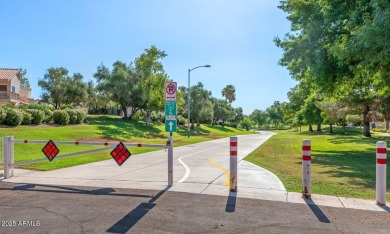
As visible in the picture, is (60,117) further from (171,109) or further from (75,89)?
(75,89)

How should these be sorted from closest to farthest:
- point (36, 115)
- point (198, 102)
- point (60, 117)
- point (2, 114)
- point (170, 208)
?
point (170, 208), point (2, 114), point (36, 115), point (60, 117), point (198, 102)

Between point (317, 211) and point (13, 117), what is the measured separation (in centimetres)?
2606

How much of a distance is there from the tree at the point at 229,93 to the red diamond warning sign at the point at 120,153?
4019 inches

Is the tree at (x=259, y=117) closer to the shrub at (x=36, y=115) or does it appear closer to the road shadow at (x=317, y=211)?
the shrub at (x=36, y=115)

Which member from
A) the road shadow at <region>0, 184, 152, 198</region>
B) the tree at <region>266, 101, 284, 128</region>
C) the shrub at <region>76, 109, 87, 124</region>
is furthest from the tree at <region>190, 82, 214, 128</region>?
the tree at <region>266, 101, 284, 128</region>

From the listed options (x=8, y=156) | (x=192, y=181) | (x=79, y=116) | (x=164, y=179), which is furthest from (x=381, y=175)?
(x=79, y=116)

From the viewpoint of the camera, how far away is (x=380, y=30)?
420 inches

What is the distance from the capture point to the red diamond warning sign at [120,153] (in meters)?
8.95

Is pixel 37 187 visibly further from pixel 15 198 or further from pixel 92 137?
pixel 92 137

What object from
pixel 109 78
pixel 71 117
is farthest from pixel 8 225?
pixel 109 78

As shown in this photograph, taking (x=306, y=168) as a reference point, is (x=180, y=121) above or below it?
above

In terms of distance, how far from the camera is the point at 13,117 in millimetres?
26469

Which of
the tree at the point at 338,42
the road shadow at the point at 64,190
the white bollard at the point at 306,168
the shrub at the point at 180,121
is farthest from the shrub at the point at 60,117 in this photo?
the shrub at the point at 180,121

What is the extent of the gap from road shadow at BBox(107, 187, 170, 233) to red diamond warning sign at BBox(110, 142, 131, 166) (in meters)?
2.09
